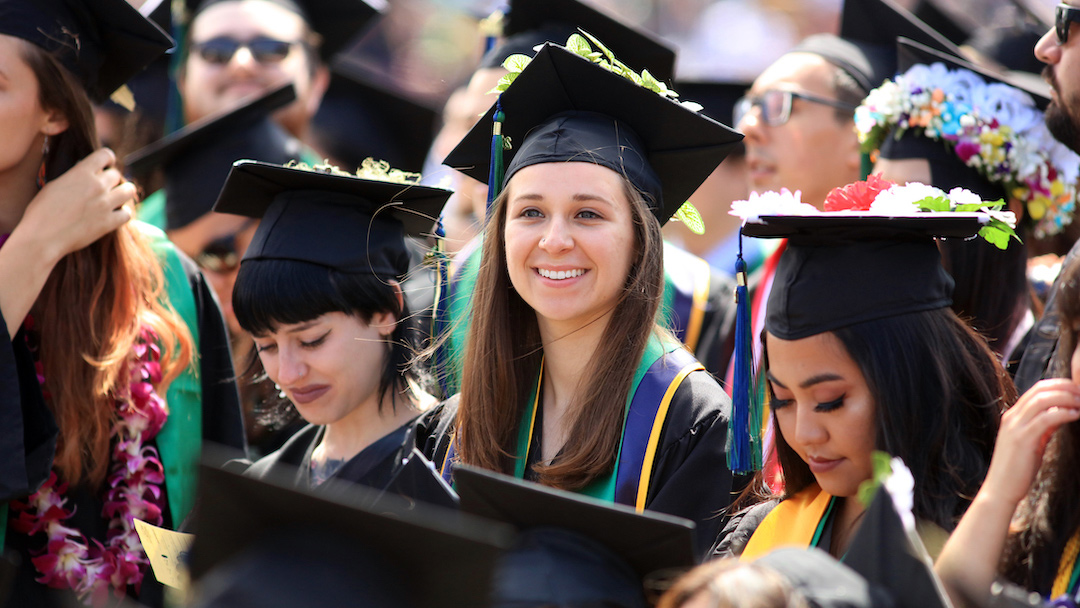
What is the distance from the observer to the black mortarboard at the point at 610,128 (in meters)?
3.08

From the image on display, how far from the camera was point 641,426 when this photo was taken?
2.91m

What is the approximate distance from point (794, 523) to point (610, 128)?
4.16ft

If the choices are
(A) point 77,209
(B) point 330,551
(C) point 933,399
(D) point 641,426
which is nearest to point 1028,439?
(C) point 933,399

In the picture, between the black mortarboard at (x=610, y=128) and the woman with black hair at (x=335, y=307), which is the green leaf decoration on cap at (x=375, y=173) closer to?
the woman with black hair at (x=335, y=307)

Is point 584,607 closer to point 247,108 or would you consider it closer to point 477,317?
point 477,317

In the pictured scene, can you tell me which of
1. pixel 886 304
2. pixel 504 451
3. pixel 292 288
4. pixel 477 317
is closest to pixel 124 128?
pixel 292 288

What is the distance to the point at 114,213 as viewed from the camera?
11.6ft

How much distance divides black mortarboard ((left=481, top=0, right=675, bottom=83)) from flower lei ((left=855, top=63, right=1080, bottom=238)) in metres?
0.91

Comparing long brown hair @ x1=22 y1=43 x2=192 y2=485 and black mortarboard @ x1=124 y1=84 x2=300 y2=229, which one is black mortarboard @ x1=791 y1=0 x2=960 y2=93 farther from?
long brown hair @ x1=22 y1=43 x2=192 y2=485

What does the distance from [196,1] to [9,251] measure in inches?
122

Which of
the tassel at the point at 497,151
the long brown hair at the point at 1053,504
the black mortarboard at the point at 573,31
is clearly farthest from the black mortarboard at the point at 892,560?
the black mortarboard at the point at 573,31

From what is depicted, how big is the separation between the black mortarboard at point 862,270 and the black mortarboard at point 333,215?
140cm

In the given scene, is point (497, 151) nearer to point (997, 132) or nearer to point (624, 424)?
point (624, 424)

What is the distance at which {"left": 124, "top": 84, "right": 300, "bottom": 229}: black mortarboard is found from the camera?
190 inches
